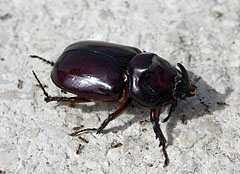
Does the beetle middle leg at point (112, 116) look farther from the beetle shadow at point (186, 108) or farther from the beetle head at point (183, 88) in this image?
the beetle head at point (183, 88)

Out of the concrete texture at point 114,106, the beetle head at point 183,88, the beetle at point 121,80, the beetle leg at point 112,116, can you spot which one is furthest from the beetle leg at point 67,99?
the beetle head at point 183,88

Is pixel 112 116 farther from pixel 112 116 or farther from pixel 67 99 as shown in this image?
pixel 67 99

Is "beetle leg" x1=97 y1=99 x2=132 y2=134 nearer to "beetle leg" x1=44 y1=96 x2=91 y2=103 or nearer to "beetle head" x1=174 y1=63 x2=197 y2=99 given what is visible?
"beetle leg" x1=44 y1=96 x2=91 y2=103

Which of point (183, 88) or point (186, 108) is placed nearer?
point (183, 88)

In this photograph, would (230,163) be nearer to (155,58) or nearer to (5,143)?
(155,58)

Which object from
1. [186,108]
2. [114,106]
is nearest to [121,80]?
[114,106]
